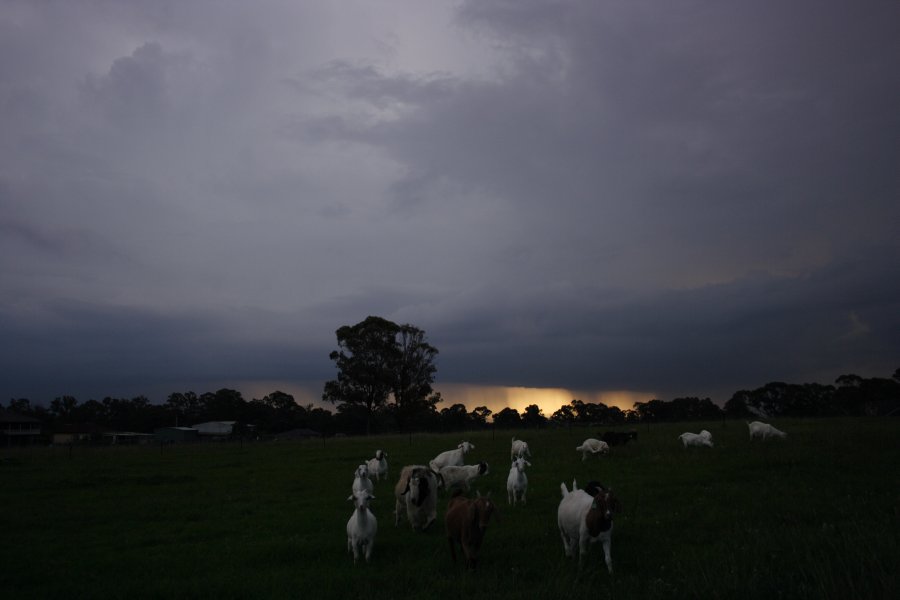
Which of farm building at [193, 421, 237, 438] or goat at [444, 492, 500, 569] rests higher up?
goat at [444, 492, 500, 569]

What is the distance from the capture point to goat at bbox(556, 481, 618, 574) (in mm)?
9211

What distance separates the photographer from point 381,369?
253 ft

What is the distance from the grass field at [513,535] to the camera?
299 inches

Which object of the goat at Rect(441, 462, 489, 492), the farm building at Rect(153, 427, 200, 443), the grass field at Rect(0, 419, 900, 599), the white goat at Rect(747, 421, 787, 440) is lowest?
the farm building at Rect(153, 427, 200, 443)

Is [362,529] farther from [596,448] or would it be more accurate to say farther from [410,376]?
[410,376]

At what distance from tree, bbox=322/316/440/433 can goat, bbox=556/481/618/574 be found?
67479 millimetres

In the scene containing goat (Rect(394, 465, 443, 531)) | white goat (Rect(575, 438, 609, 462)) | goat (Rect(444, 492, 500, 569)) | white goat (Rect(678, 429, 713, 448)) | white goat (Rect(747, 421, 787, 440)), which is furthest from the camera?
white goat (Rect(747, 421, 787, 440))

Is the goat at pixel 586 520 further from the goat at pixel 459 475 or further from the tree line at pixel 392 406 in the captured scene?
the tree line at pixel 392 406

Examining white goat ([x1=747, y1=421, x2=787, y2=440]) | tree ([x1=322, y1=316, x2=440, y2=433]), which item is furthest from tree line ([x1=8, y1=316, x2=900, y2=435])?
white goat ([x1=747, y1=421, x2=787, y2=440])

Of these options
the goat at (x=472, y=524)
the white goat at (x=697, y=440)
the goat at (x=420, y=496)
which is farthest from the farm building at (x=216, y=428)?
the goat at (x=472, y=524)

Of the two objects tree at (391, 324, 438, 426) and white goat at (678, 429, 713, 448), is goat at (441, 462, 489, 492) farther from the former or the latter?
tree at (391, 324, 438, 426)

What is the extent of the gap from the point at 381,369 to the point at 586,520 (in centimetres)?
6871

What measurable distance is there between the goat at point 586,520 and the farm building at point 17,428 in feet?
324

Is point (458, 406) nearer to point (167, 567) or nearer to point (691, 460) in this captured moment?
point (691, 460)
